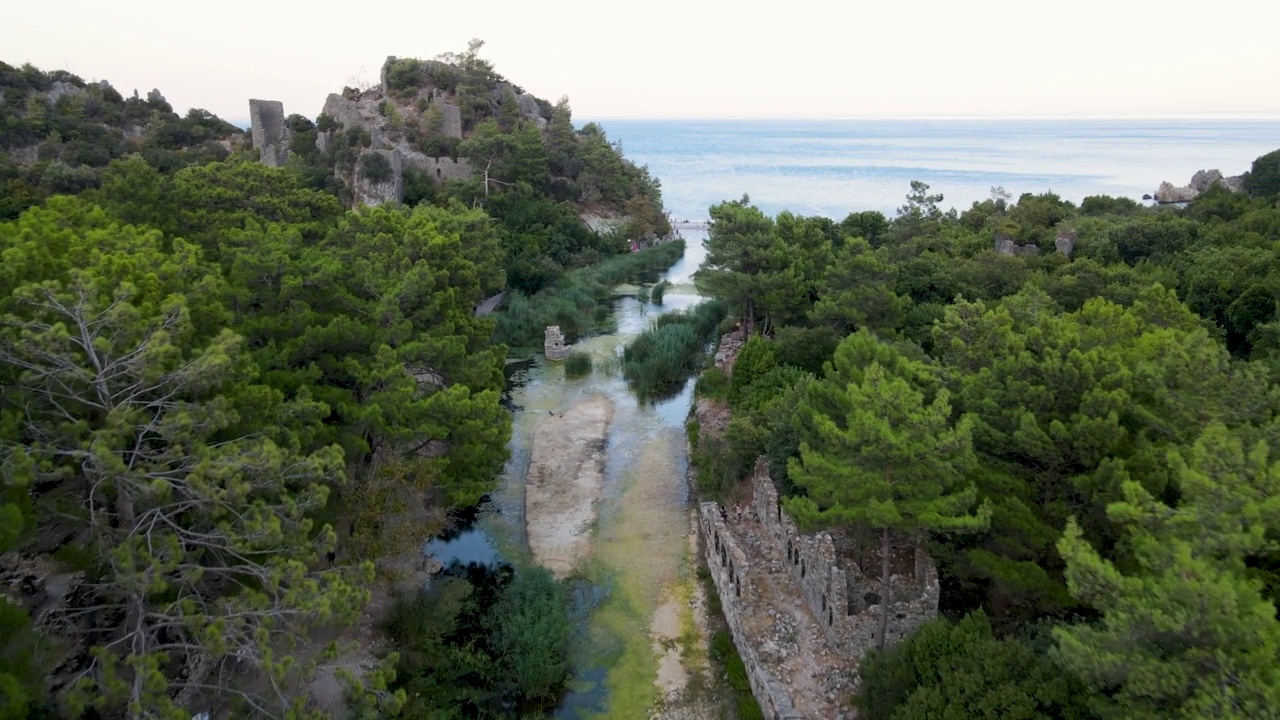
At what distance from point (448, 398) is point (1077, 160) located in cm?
12625

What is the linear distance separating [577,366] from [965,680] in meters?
19.7

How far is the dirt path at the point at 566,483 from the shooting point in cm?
1624

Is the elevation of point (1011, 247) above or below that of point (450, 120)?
below

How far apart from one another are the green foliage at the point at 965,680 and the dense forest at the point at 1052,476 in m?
0.03

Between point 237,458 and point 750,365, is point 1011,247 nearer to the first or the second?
point 750,365

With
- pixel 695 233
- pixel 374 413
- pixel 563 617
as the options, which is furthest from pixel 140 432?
pixel 695 233

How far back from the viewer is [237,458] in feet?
25.5

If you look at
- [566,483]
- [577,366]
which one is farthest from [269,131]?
[566,483]

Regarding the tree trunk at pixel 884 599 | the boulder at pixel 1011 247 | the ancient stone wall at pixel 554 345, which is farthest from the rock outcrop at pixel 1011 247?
the tree trunk at pixel 884 599

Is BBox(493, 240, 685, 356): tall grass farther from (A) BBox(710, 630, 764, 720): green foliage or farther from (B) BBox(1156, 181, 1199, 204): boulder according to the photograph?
(B) BBox(1156, 181, 1199, 204): boulder

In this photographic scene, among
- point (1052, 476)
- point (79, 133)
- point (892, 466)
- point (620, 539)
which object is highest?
point (79, 133)

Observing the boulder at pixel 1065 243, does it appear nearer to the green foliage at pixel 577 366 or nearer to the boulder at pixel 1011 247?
the boulder at pixel 1011 247

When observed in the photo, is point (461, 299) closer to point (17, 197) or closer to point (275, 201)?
point (275, 201)

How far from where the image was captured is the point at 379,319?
1490 cm
